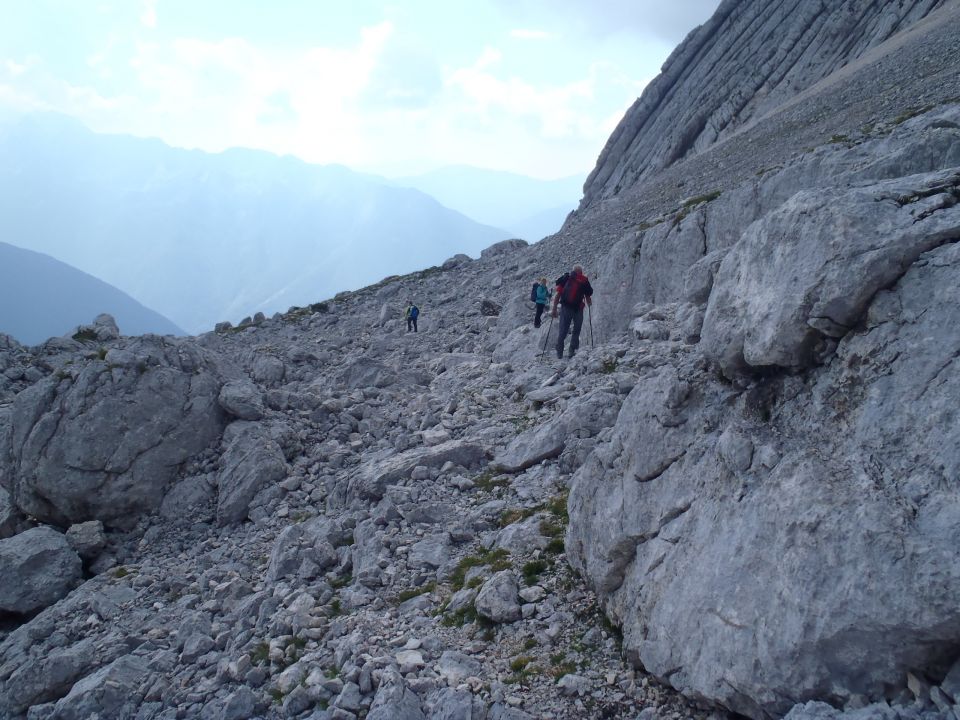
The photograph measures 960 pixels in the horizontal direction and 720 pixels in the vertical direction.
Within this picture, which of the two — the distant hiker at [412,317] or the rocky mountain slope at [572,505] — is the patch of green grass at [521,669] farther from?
the distant hiker at [412,317]

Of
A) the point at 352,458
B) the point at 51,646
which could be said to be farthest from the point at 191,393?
the point at 51,646

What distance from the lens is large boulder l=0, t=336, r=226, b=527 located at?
1689cm

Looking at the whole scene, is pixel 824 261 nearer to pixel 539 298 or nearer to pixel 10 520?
pixel 539 298

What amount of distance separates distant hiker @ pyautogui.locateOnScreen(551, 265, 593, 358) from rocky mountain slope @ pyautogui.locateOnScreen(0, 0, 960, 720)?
5.22 feet

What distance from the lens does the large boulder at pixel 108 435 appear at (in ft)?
55.4

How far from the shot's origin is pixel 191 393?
19125 millimetres

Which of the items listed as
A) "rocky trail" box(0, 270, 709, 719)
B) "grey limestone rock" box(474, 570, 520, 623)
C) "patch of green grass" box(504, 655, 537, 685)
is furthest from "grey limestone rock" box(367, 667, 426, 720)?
"grey limestone rock" box(474, 570, 520, 623)

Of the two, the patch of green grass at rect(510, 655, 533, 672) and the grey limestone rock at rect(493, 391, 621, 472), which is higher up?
the grey limestone rock at rect(493, 391, 621, 472)

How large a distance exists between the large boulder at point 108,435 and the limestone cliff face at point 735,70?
178 feet

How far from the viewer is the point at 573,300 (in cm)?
1936

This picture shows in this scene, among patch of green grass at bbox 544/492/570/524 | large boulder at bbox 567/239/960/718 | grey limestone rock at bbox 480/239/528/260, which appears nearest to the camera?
large boulder at bbox 567/239/960/718

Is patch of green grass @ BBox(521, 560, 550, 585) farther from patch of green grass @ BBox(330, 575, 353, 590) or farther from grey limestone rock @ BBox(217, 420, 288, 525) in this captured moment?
grey limestone rock @ BBox(217, 420, 288, 525)

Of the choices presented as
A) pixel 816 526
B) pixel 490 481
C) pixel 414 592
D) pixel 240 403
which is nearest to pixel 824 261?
pixel 816 526

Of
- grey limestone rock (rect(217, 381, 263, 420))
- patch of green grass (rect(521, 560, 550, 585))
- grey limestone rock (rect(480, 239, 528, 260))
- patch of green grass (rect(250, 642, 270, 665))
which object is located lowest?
patch of green grass (rect(250, 642, 270, 665))
